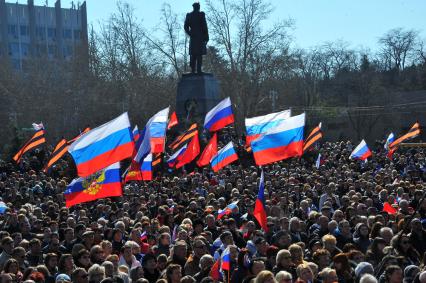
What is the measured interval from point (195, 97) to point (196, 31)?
10.7 ft

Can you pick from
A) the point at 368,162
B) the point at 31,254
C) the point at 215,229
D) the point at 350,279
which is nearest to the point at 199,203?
the point at 215,229

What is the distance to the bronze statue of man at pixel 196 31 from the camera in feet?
121

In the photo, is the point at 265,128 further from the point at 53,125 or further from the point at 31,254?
the point at 53,125

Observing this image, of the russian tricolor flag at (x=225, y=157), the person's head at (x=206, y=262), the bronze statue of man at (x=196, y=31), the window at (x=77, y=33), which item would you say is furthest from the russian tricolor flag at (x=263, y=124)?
the window at (x=77, y=33)

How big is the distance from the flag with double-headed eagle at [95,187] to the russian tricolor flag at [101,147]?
1.18ft

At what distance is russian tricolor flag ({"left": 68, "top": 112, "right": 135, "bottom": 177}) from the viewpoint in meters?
12.8

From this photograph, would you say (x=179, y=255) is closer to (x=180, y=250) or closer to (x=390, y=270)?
(x=180, y=250)

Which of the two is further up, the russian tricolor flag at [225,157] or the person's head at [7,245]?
the russian tricolor flag at [225,157]

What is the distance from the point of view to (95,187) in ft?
43.4

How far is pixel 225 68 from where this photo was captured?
5891cm

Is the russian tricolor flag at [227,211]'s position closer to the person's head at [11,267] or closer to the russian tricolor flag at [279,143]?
the russian tricolor flag at [279,143]

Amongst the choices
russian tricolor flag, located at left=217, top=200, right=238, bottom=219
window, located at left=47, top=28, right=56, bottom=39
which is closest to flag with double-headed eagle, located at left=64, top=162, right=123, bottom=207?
russian tricolor flag, located at left=217, top=200, right=238, bottom=219

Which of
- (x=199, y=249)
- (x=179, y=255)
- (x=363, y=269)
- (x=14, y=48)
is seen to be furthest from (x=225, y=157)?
(x=14, y=48)

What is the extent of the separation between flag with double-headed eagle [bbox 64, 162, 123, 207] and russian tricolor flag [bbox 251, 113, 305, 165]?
3155 millimetres
